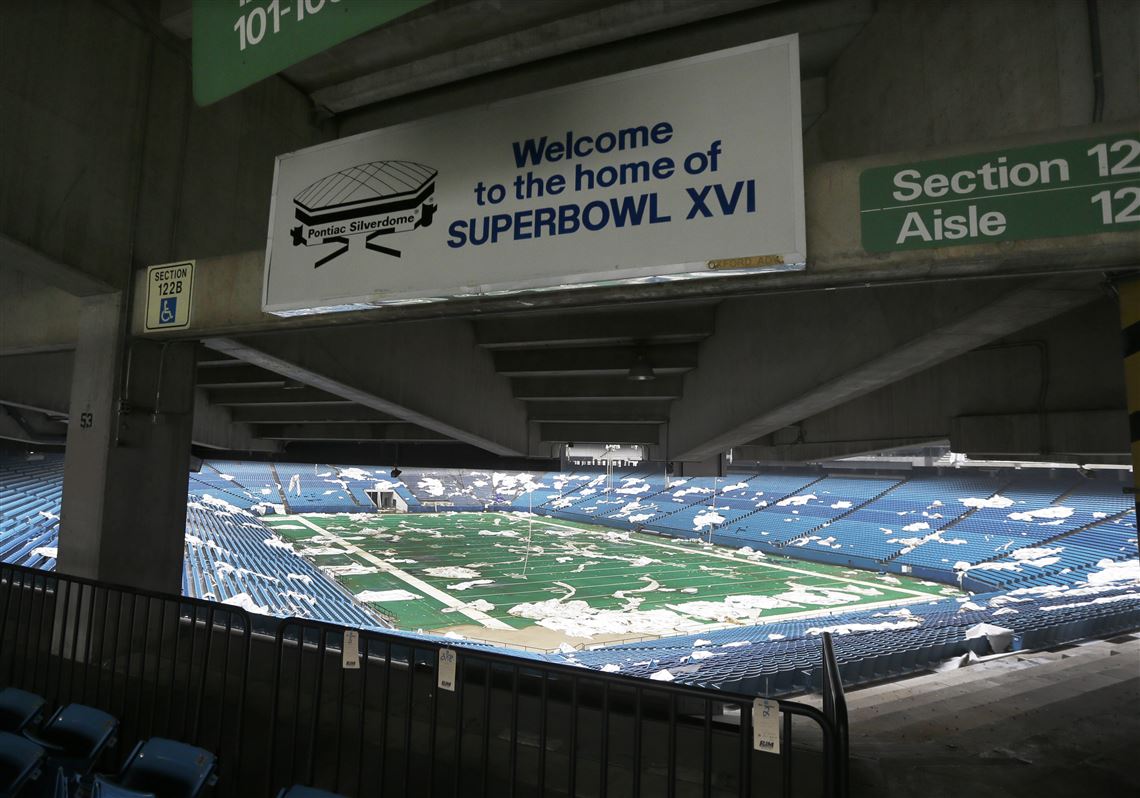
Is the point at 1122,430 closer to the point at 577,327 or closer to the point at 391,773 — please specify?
the point at 577,327

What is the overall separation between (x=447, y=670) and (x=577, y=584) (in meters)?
27.2

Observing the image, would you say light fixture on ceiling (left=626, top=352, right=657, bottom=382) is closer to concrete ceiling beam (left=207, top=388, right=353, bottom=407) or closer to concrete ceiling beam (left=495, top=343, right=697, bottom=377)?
concrete ceiling beam (left=495, top=343, right=697, bottom=377)

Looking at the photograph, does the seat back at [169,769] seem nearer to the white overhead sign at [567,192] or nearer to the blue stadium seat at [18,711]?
the blue stadium seat at [18,711]

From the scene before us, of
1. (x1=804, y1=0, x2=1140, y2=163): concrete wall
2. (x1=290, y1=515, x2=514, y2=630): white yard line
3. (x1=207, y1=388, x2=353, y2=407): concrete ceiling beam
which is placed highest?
(x1=804, y1=0, x2=1140, y2=163): concrete wall

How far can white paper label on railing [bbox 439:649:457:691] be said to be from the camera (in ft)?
12.8

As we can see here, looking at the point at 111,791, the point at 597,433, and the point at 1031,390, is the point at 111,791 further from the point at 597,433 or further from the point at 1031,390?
the point at 597,433

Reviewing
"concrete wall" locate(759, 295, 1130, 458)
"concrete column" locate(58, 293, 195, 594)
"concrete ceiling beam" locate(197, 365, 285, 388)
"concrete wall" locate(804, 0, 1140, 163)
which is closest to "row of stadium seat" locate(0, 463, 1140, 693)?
"concrete wall" locate(759, 295, 1130, 458)

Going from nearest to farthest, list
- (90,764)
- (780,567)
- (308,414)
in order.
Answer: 1. (90,764)
2. (308,414)
3. (780,567)

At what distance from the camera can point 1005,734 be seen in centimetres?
564

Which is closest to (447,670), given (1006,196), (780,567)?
(1006,196)

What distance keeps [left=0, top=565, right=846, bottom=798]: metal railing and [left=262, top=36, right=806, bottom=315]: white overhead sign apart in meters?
2.46

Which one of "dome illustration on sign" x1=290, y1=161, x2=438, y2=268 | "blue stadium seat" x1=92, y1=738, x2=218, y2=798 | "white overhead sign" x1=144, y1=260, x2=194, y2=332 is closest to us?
"blue stadium seat" x1=92, y1=738, x2=218, y2=798

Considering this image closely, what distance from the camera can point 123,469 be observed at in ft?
21.3

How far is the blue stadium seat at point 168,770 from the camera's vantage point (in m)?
3.75
